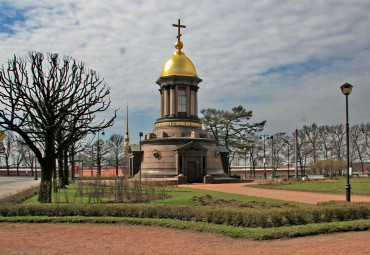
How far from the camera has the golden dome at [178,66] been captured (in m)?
48.7

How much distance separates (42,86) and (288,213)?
569 inches

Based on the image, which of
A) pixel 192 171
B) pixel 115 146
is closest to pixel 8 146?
pixel 115 146

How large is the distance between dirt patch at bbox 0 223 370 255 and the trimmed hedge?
57.4 inches

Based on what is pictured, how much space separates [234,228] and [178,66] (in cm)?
3893

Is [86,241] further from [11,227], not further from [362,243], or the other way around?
[362,243]

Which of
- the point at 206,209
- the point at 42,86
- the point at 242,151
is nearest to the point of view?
the point at 206,209

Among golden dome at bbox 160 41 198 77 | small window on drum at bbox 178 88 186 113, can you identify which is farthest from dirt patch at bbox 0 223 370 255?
golden dome at bbox 160 41 198 77

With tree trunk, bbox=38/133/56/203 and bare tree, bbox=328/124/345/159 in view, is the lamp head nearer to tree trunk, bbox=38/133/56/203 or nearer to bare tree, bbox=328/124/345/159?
tree trunk, bbox=38/133/56/203

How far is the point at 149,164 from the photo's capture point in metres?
45.1

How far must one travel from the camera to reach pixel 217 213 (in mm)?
13047

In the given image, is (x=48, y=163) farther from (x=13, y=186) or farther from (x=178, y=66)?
(x=178, y=66)

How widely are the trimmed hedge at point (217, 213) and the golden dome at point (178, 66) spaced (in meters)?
35.3

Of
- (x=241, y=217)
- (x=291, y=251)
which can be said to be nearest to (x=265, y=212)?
(x=241, y=217)

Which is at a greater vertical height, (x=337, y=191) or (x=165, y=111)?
(x=165, y=111)
